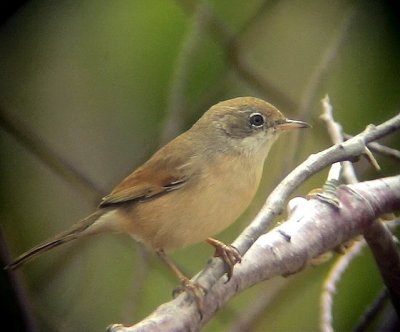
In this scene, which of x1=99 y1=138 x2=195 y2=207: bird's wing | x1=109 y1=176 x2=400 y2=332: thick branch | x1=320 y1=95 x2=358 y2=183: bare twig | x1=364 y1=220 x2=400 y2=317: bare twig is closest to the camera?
x1=109 y1=176 x2=400 y2=332: thick branch

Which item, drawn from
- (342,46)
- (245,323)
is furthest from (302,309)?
(342,46)

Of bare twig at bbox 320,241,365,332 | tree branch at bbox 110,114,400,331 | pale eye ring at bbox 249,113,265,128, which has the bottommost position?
bare twig at bbox 320,241,365,332

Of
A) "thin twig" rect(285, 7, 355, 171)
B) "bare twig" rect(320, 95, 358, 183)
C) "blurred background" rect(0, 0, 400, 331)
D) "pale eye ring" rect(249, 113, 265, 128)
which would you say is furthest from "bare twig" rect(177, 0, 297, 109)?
"bare twig" rect(320, 95, 358, 183)

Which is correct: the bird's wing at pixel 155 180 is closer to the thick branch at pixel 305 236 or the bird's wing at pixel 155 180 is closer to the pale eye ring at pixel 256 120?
the pale eye ring at pixel 256 120

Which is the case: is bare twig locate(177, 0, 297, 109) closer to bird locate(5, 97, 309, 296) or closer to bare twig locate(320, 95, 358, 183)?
bird locate(5, 97, 309, 296)

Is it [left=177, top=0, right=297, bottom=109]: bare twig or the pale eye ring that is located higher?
[left=177, top=0, right=297, bottom=109]: bare twig

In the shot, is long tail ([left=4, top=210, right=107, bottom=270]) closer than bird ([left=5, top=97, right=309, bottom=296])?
Yes

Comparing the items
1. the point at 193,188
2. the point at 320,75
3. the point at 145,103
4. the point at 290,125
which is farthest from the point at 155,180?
the point at 320,75
